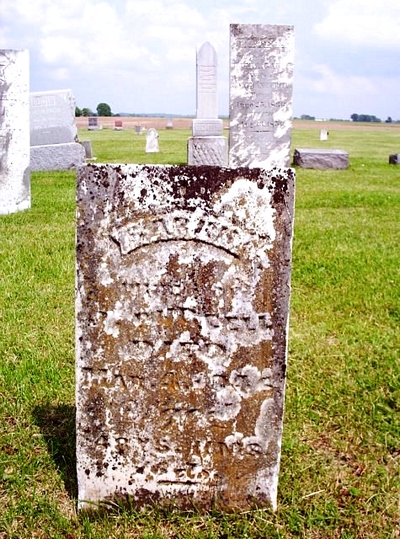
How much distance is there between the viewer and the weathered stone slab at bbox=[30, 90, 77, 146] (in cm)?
1264

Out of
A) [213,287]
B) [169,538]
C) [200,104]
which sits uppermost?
[200,104]

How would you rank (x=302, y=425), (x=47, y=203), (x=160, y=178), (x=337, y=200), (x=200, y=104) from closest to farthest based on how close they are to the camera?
(x=160, y=178) → (x=302, y=425) → (x=47, y=203) → (x=337, y=200) → (x=200, y=104)

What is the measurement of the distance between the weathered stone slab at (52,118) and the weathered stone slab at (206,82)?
125 inches

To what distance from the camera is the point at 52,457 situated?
279cm

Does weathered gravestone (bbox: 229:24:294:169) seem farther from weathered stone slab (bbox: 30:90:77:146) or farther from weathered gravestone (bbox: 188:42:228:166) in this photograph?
weathered stone slab (bbox: 30:90:77:146)

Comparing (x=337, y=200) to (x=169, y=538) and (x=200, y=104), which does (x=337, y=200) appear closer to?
(x=200, y=104)

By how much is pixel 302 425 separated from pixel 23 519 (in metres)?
1.41

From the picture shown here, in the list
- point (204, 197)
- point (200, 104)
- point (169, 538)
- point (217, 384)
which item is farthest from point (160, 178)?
point (200, 104)

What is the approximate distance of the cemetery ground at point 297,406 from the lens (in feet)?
7.95

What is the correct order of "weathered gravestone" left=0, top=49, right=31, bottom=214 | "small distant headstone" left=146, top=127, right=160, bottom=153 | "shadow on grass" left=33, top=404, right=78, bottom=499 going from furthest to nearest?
"small distant headstone" left=146, top=127, right=160, bottom=153
"weathered gravestone" left=0, top=49, right=31, bottom=214
"shadow on grass" left=33, top=404, right=78, bottom=499

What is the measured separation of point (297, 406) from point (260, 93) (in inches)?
315

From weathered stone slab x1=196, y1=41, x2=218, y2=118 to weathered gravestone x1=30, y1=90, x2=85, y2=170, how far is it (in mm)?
3179

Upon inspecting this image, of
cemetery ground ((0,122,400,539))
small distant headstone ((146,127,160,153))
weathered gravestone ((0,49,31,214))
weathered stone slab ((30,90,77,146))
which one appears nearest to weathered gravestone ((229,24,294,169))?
weathered gravestone ((0,49,31,214))

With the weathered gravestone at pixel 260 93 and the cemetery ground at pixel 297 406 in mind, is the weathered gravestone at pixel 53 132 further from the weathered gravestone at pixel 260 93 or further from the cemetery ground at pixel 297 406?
the cemetery ground at pixel 297 406
